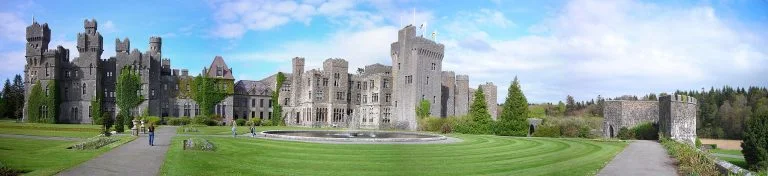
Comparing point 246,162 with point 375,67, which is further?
point 375,67

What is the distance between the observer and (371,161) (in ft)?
57.6

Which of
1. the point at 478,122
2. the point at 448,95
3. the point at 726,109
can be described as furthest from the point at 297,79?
the point at 726,109

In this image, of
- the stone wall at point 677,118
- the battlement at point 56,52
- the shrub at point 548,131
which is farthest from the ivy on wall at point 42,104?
the stone wall at point 677,118

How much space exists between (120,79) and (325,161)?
150 ft

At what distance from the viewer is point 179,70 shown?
209ft

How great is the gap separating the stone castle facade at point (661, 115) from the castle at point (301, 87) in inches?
725

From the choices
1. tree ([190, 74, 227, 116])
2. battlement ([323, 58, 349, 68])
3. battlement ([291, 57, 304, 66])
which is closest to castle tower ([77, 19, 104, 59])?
tree ([190, 74, 227, 116])

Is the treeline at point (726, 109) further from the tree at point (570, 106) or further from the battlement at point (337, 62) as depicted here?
the battlement at point (337, 62)

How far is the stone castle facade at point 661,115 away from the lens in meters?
35.0

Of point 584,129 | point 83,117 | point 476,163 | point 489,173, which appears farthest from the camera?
point 83,117

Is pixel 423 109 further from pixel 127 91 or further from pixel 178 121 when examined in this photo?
pixel 127 91

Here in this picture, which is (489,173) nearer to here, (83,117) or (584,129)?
(584,129)

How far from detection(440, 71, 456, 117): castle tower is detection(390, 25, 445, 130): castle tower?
2.65 metres

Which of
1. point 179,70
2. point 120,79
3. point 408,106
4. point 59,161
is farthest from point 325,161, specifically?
point 179,70
